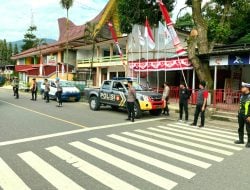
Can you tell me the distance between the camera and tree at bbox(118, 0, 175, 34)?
2516cm

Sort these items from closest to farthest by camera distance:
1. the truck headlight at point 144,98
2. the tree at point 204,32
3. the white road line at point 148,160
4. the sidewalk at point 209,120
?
the white road line at point 148,160, the sidewalk at point 209,120, the truck headlight at point 144,98, the tree at point 204,32

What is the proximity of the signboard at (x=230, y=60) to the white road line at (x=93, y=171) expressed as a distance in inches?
449

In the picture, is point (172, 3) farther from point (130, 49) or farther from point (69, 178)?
point (69, 178)

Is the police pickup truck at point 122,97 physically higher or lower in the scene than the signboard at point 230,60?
lower

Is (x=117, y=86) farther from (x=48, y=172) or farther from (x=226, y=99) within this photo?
(x=48, y=172)

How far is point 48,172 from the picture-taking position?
19.9 ft

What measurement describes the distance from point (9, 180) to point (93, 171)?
1.58m

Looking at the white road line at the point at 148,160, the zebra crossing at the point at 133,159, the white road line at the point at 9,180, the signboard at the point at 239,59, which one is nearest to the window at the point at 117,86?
the zebra crossing at the point at 133,159

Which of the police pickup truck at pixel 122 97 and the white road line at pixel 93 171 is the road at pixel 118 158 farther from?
the police pickup truck at pixel 122 97

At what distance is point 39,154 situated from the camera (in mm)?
7469

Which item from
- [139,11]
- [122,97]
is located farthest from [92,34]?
[122,97]

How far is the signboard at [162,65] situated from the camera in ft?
Answer: 64.4

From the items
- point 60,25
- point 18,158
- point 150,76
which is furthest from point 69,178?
point 60,25

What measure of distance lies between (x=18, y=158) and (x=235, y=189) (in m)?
4.75
